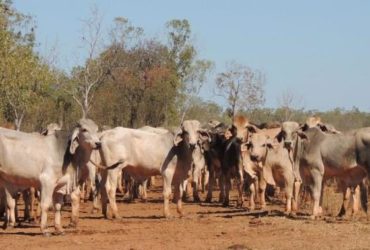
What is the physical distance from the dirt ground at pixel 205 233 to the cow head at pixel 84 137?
167 cm

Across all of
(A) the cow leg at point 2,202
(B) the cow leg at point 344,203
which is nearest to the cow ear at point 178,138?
(B) the cow leg at point 344,203

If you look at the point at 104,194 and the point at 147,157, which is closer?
the point at 104,194

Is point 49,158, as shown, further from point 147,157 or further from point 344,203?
point 344,203

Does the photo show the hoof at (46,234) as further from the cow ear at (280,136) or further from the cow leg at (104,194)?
the cow ear at (280,136)

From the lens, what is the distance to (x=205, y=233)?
14141 millimetres

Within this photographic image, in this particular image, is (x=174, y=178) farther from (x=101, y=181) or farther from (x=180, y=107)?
(x=180, y=107)

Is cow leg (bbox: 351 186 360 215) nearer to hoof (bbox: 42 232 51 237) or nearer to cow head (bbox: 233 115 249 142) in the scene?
cow head (bbox: 233 115 249 142)

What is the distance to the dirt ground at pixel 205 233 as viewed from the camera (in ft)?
41.1

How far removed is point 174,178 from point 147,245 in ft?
15.6

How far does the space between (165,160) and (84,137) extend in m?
4.00

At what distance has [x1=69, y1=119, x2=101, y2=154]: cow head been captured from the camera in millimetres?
13516

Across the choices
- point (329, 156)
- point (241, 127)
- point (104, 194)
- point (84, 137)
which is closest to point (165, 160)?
point (104, 194)

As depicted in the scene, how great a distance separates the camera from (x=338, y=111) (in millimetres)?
102438

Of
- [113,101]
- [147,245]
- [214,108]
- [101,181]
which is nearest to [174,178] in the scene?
[101,181]
